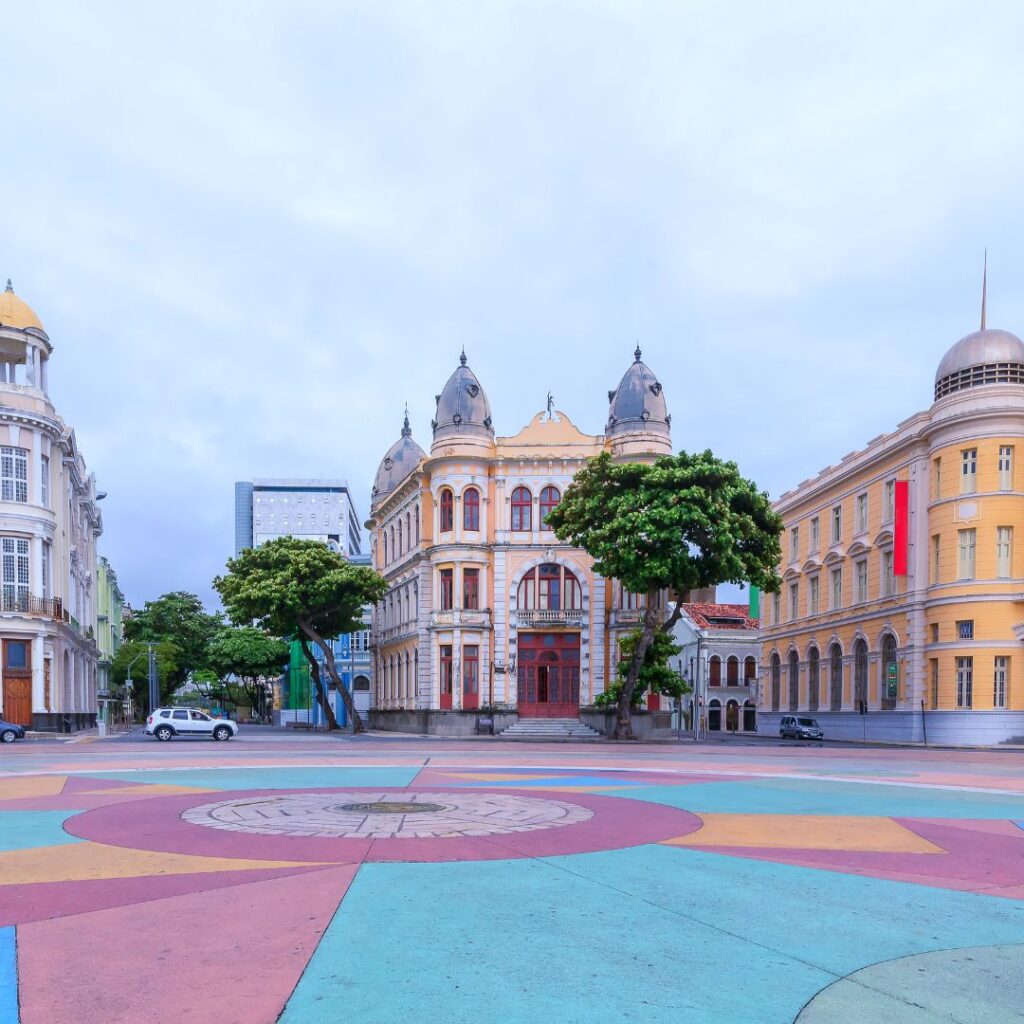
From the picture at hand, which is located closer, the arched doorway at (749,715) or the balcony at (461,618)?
the balcony at (461,618)

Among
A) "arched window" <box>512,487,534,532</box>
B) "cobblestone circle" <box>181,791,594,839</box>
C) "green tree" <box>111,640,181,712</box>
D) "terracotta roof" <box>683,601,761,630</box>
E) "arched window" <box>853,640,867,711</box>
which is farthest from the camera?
"green tree" <box>111,640,181,712</box>

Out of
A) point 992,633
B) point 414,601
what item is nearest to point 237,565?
point 414,601

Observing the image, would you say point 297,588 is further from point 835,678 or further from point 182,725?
point 835,678

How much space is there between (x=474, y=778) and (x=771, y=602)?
46621mm

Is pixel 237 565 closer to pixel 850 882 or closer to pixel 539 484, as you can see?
pixel 539 484

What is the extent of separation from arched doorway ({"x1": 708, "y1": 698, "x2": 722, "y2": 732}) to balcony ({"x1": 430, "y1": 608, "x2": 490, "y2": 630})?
31.7 meters

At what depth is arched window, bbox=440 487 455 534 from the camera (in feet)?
155

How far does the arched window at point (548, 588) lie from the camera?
154 feet

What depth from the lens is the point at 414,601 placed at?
168ft

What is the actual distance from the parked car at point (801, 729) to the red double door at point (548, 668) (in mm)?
11082

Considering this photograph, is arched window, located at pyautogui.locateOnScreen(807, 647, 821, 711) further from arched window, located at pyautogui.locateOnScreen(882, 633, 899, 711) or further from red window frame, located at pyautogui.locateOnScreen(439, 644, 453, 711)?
red window frame, located at pyautogui.locateOnScreen(439, 644, 453, 711)

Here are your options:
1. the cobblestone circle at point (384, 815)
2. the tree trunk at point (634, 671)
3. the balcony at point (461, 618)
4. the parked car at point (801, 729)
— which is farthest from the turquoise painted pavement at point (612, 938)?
the parked car at point (801, 729)

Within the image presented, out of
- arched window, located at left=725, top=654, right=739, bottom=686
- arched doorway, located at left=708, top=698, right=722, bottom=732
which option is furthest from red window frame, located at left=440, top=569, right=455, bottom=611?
arched window, located at left=725, top=654, right=739, bottom=686

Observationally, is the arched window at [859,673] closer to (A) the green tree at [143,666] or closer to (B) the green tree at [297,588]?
(B) the green tree at [297,588]
